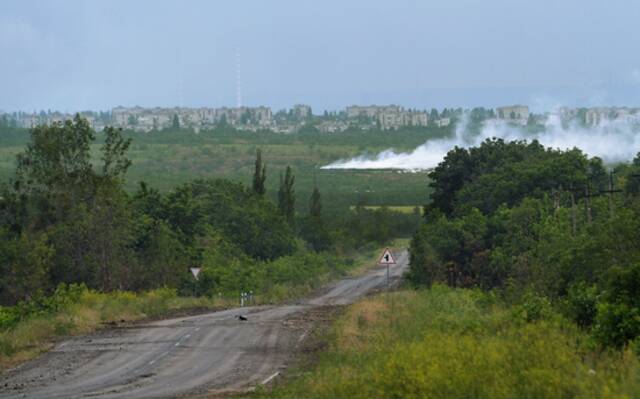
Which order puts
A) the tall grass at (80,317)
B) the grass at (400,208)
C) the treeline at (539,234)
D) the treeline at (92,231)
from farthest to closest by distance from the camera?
the grass at (400,208), the treeline at (92,231), the tall grass at (80,317), the treeline at (539,234)

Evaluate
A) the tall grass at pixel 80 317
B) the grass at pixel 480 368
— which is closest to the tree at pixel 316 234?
the tall grass at pixel 80 317

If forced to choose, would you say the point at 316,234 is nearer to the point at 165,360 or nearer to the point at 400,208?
the point at 400,208

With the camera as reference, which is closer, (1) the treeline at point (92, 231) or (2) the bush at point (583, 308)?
(2) the bush at point (583, 308)

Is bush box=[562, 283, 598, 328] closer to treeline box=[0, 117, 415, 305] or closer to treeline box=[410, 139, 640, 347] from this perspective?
treeline box=[410, 139, 640, 347]

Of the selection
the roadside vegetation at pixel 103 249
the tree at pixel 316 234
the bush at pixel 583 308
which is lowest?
the tree at pixel 316 234

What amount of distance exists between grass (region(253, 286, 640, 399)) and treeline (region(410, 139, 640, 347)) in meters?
1.44

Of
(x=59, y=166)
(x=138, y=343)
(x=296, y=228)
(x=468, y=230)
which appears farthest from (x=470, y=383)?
(x=296, y=228)

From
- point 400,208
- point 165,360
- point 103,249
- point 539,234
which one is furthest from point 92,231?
point 400,208

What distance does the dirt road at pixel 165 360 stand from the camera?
2595cm

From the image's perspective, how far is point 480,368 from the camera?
17.7m

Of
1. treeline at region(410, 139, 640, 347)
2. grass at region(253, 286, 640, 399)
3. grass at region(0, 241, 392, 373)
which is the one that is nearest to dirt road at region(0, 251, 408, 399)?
grass at region(0, 241, 392, 373)

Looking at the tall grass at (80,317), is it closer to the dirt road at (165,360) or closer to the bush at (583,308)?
the dirt road at (165,360)

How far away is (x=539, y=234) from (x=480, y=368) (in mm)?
36967

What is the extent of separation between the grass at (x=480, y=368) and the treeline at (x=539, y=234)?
1.44 m
